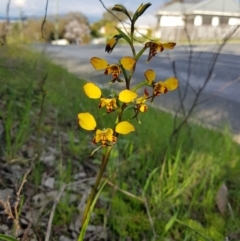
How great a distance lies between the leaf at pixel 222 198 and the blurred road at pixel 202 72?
12.4 inches

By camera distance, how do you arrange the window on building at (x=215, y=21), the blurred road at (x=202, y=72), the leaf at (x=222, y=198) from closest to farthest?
1. the leaf at (x=222, y=198)
2. the blurred road at (x=202, y=72)
3. the window on building at (x=215, y=21)

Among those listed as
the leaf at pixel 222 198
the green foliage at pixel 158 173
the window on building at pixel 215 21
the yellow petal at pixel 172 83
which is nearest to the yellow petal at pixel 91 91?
the yellow petal at pixel 172 83

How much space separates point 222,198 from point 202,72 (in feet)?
4.30

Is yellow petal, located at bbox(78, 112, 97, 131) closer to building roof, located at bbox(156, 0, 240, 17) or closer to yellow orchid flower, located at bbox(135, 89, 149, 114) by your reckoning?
yellow orchid flower, located at bbox(135, 89, 149, 114)

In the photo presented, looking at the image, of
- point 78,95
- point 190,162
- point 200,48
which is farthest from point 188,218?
point 78,95

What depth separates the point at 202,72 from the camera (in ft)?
10.3

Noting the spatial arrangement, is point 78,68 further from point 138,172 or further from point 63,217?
point 63,217

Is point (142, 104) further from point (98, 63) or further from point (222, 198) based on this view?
point (222, 198)

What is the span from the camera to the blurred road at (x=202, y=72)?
222 centimetres

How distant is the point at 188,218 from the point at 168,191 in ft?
0.50

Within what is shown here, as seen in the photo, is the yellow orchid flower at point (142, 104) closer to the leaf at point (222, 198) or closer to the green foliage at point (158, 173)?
the green foliage at point (158, 173)

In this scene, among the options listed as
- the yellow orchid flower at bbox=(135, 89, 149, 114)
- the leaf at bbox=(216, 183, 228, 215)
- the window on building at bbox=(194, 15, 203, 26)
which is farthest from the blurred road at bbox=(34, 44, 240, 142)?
the yellow orchid flower at bbox=(135, 89, 149, 114)

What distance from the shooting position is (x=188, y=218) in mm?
1836

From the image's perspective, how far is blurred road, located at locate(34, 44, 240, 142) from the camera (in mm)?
2217
